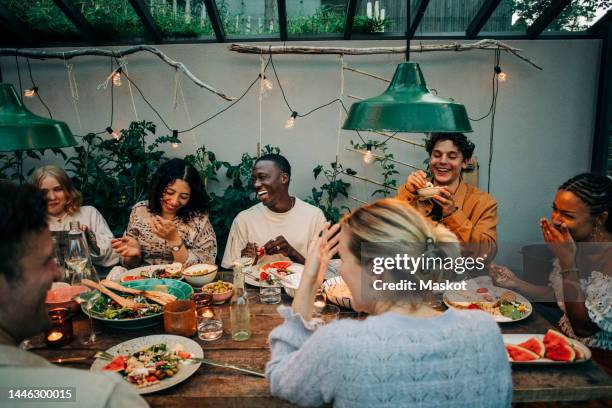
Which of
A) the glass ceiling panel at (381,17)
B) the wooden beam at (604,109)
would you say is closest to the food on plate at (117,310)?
the glass ceiling panel at (381,17)

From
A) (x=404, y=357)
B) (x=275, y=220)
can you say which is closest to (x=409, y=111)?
(x=404, y=357)

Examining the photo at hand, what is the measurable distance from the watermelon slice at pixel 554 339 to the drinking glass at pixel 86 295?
1833mm

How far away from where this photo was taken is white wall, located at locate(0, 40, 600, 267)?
4.34m

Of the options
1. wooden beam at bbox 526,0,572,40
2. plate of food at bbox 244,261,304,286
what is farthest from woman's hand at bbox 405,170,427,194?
wooden beam at bbox 526,0,572,40

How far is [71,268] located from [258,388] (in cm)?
109

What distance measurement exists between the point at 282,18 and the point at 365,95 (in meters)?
1.15

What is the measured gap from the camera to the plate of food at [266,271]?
228 centimetres

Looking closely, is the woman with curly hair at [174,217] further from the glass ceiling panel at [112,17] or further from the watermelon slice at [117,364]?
the glass ceiling panel at [112,17]

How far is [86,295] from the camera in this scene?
5.79ft

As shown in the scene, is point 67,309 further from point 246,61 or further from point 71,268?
point 246,61

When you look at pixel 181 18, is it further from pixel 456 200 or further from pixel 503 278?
pixel 503 278

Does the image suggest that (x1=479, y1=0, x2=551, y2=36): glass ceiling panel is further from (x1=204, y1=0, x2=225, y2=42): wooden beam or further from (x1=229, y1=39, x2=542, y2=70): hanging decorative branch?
(x1=204, y1=0, x2=225, y2=42): wooden beam

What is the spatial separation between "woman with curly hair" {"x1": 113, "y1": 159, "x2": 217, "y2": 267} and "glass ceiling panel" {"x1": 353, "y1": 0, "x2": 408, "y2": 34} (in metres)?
2.37

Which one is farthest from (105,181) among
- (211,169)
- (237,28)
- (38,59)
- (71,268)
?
(71,268)
